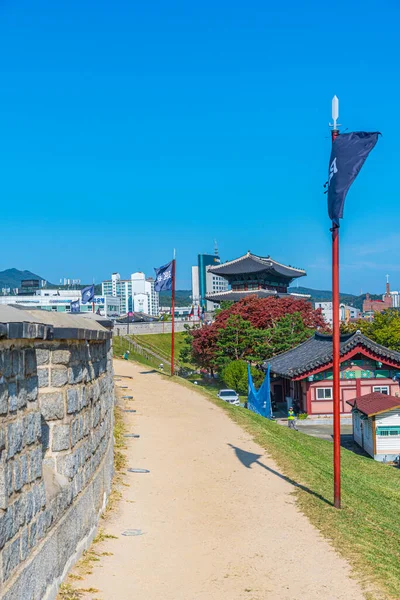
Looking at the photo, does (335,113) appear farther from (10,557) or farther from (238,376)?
(238,376)

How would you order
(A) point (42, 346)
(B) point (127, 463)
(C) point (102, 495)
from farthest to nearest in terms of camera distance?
(B) point (127, 463) → (C) point (102, 495) → (A) point (42, 346)

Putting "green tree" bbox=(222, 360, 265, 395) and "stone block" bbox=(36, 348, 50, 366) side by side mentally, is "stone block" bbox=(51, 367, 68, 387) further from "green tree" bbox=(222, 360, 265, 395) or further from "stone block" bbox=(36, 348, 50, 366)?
"green tree" bbox=(222, 360, 265, 395)

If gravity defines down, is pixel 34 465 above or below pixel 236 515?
above

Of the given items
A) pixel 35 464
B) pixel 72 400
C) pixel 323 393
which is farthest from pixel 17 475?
pixel 323 393

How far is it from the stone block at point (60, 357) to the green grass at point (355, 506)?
→ 3904mm

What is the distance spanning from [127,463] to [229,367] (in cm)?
2897

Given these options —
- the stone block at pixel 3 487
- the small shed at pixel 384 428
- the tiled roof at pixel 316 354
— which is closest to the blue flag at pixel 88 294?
the tiled roof at pixel 316 354

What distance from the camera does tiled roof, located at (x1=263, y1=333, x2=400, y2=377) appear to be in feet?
111

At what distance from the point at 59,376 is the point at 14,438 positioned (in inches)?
68.4

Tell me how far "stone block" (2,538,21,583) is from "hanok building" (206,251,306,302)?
67995mm

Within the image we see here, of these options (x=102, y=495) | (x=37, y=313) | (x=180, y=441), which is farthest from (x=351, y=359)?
(x=37, y=313)

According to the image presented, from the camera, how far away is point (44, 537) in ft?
17.8

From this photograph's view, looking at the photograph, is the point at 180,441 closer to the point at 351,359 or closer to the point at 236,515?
the point at 236,515

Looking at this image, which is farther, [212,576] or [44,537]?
[212,576]
